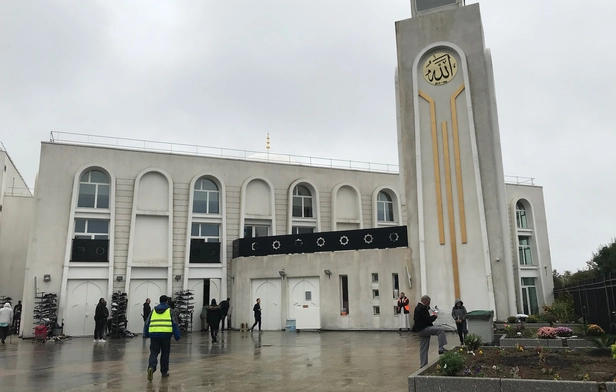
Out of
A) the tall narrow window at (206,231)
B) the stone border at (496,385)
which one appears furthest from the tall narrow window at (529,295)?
the stone border at (496,385)

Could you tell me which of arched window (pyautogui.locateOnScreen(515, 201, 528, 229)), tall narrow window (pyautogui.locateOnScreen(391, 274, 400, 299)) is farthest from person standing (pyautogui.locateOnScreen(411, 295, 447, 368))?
arched window (pyautogui.locateOnScreen(515, 201, 528, 229))

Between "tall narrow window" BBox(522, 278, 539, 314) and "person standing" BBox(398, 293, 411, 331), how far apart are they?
662 inches

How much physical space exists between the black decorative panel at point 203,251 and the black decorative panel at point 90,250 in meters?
4.54

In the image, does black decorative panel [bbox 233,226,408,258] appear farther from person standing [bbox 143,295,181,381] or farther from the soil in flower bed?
person standing [bbox 143,295,181,381]

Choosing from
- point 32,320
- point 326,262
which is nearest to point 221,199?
point 326,262

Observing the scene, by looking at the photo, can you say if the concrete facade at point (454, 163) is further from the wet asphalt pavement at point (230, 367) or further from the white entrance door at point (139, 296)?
the white entrance door at point (139, 296)

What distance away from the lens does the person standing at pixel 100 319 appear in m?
21.3

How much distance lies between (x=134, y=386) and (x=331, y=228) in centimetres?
2273

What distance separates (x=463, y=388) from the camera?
7484mm

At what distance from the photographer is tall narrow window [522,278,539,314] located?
116 ft

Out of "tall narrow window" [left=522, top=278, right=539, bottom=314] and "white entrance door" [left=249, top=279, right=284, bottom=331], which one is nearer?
"white entrance door" [left=249, top=279, right=284, bottom=331]

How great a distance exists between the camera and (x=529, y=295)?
3600 cm

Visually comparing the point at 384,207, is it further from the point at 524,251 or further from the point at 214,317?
the point at 214,317

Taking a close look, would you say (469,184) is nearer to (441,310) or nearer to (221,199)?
(441,310)
